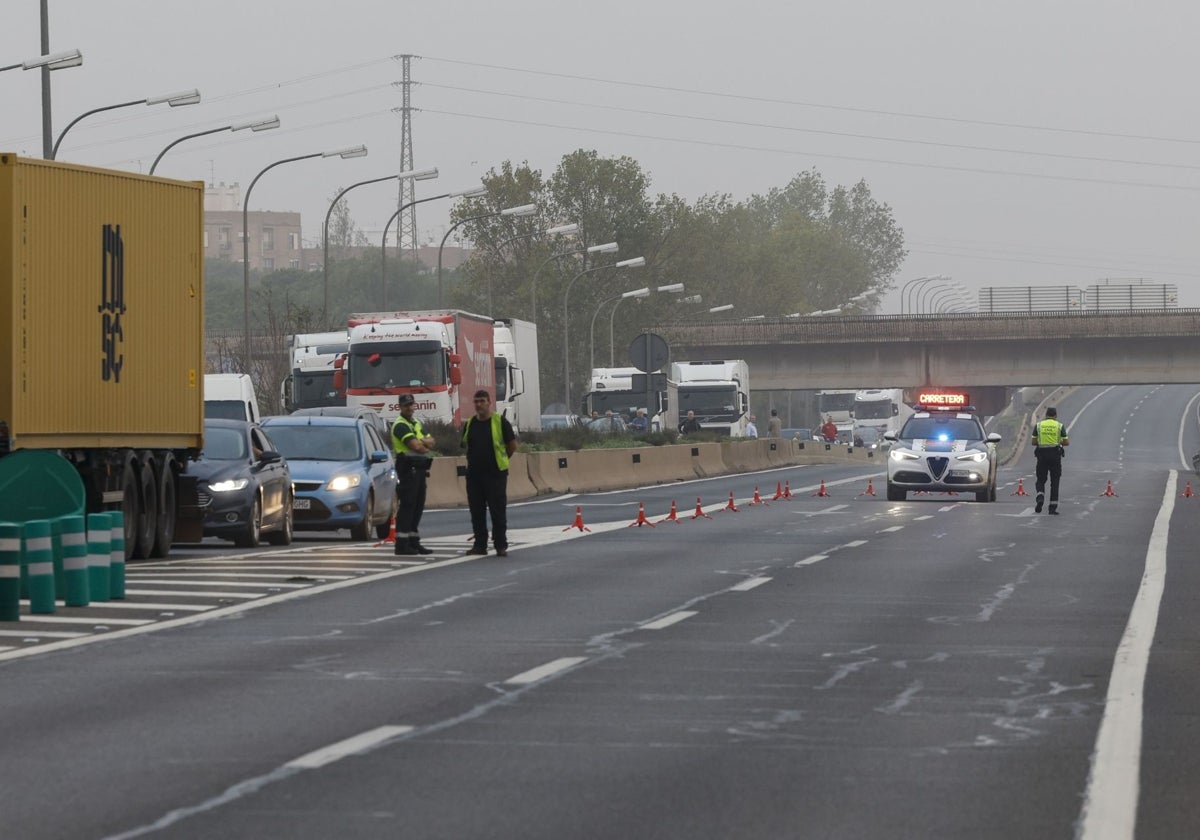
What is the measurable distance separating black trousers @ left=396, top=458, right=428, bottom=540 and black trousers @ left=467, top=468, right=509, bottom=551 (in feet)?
1.61

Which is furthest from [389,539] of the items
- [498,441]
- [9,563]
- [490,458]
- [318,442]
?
[9,563]

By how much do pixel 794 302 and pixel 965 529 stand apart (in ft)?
413

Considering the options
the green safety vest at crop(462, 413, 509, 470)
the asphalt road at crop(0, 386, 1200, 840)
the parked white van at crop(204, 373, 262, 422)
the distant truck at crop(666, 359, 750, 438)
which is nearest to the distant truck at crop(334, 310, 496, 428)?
the parked white van at crop(204, 373, 262, 422)

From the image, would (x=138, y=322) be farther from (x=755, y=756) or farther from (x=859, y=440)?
(x=859, y=440)

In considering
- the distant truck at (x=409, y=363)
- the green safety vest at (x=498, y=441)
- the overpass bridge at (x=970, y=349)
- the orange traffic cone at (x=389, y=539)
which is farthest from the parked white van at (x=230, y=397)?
the overpass bridge at (x=970, y=349)

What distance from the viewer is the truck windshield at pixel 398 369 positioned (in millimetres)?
47312

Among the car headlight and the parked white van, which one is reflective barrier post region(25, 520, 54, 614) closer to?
the car headlight

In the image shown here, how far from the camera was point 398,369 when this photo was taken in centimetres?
4747

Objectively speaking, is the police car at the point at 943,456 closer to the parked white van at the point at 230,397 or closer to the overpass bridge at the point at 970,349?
the parked white van at the point at 230,397

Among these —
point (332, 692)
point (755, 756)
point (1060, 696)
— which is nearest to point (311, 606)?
point (332, 692)

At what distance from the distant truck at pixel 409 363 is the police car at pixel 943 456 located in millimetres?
9854

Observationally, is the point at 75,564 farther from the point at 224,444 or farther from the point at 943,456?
the point at 943,456

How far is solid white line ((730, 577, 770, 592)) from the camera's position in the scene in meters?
19.0

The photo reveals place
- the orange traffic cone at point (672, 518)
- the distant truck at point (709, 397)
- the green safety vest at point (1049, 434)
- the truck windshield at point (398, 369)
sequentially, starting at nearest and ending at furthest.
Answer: the orange traffic cone at point (672, 518) → the green safety vest at point (1049, 434) → the truck windshield at point (398, 369) → the distant truck at point (709, 397)
